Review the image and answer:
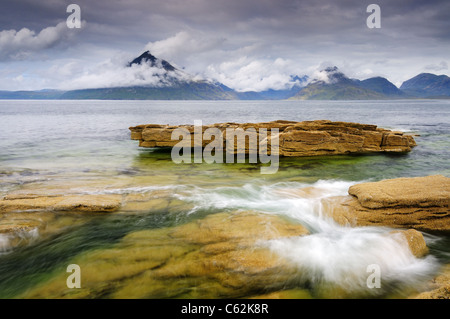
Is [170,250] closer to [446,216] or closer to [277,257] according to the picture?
[277,257]

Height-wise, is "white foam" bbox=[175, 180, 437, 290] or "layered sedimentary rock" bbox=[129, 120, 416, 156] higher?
"layered sedimentary rock" bbox=[129, 120, 416, 156]

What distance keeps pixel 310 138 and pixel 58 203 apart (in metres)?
20.2

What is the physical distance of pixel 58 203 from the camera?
10406 mm

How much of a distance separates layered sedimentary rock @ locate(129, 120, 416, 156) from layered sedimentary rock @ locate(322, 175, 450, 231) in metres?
12.9

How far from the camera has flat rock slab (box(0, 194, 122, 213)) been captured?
1019 cm

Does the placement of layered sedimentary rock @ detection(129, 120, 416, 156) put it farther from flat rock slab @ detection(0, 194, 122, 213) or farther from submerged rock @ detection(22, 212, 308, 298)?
submerged rock @ detection(22, 212, 308, 298)

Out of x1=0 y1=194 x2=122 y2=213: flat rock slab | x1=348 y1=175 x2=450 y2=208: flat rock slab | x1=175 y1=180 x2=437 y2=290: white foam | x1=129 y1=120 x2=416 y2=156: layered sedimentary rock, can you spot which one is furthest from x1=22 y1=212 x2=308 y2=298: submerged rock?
x1=129 y1=120 x2=416 y2=156: layered sedimentary rock

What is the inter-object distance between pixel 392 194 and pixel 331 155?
14.3 metres

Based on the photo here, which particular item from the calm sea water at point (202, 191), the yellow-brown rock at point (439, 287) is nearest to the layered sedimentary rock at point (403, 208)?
the calm sea water at point (202, 191)

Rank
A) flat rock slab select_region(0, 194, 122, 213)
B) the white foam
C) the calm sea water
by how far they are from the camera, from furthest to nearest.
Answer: flat rock slab select_region(0, 194, 122, 213), the calm sea water, the white foam

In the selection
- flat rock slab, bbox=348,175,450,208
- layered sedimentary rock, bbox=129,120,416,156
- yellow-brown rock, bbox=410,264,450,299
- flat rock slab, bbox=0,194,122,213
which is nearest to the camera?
yellow-brown rock, bbox=410,264,450,299

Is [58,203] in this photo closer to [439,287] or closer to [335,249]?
[335,249]
